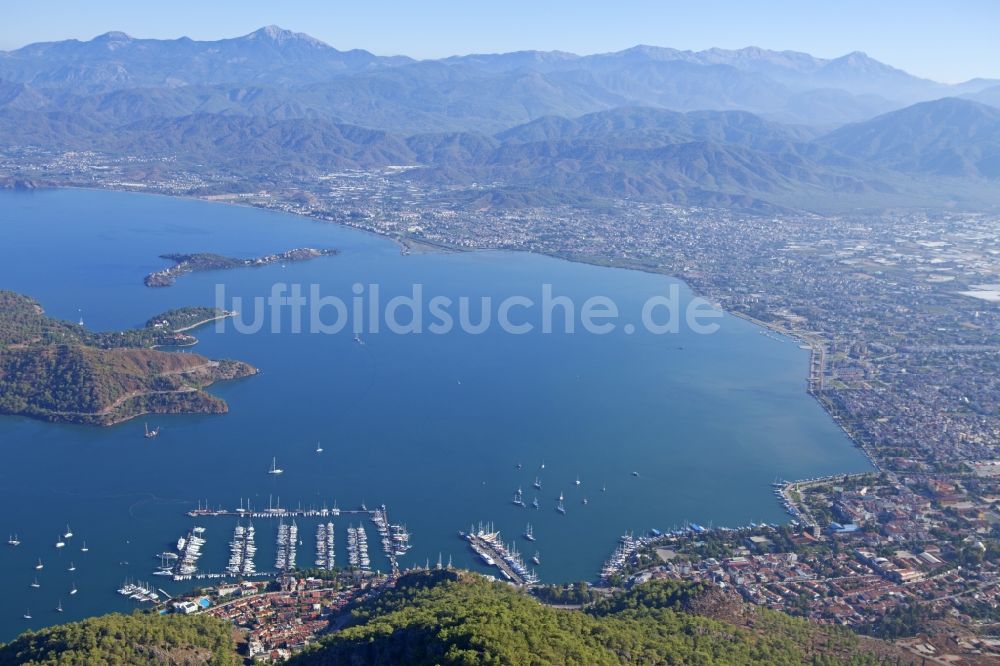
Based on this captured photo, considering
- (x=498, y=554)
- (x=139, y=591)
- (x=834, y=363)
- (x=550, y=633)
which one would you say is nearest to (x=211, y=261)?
(x=834, y=363)

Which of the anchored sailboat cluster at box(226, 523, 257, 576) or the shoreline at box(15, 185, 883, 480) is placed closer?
the anchored sailboat cluster at box(226, 523, 257, 576)

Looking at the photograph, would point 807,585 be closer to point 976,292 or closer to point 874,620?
point 874,620

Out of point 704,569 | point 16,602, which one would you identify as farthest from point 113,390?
point 704,569

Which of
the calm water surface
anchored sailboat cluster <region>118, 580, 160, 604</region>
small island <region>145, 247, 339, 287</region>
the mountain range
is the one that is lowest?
anchored sailboat cluster <region>118, 580, 160, 604</region>

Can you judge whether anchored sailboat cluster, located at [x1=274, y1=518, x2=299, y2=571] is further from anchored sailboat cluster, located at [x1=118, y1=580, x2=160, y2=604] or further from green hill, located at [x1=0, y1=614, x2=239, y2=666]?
green hill, located at [x1=0, y1=614, x2=239, y2=666]

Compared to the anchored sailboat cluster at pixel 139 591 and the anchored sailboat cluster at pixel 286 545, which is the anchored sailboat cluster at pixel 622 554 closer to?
the anchored sailboat cluster at pixel 286 545

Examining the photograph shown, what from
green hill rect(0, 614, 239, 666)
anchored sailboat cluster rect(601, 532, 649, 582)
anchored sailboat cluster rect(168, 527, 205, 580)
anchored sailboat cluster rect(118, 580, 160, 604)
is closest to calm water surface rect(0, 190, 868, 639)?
anchored sailboat cluster rect(118, 580, 160, 604)

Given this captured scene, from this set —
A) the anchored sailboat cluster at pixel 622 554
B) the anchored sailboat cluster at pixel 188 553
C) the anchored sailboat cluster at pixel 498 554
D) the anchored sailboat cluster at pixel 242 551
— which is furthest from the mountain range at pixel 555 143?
the anchored sailboat cluster at pixel 188 553
